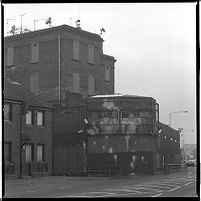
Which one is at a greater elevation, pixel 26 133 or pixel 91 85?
pixel 91 85

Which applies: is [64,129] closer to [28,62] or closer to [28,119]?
[28,119]

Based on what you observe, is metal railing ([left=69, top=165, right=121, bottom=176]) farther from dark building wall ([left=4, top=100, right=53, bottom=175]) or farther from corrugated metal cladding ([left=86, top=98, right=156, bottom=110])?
corrugated metal cladding ([left=86, top=98, right=156, bottom=110])

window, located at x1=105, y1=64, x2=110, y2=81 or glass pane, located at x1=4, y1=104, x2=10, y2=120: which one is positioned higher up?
window, located at x1=105, y1=64, x2=110, y2=81

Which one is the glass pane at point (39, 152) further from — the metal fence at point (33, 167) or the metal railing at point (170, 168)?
the metal railing at point (170, 168)

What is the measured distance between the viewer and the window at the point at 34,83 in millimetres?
48734

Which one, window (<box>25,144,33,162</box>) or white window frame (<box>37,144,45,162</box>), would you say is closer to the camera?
window (<box>25,144,33,162</box>)

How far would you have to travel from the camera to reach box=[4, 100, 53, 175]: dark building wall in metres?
34.0

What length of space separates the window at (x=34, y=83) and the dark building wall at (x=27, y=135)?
10200mm

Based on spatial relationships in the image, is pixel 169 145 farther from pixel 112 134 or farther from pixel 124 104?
pixel 124 104

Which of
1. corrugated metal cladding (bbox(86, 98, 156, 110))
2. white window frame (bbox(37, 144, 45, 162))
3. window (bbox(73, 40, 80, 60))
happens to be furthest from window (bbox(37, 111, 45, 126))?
window (bbox(73, 40, 80, 60))

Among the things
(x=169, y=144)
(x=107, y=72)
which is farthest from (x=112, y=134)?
(x=107, y=72)

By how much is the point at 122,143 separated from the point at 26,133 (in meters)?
10.3

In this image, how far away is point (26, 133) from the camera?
3594 centimetres

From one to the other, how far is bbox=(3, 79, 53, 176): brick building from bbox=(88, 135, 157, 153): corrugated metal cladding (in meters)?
5.09
